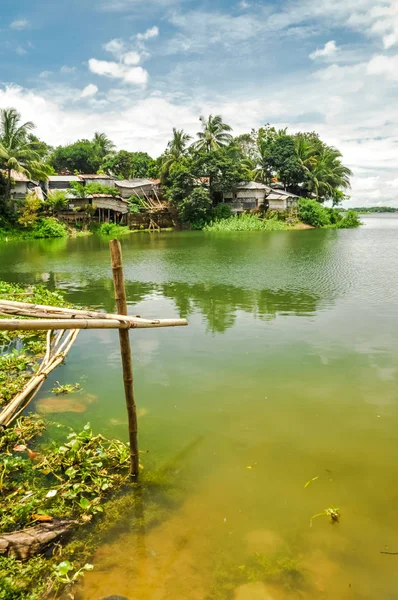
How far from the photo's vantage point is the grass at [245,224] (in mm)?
46628

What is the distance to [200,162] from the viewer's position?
4622 cm

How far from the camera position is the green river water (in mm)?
3867

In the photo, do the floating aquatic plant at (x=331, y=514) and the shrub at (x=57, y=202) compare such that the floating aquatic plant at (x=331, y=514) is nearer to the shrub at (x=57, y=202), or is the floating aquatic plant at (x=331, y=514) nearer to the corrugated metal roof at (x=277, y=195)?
the shrub at (x=57, y=202)

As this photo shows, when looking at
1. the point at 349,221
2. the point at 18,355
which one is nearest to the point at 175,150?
the point at 349,221

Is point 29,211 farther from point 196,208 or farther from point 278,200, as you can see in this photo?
point 278,200

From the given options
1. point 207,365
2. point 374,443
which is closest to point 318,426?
point 374,443

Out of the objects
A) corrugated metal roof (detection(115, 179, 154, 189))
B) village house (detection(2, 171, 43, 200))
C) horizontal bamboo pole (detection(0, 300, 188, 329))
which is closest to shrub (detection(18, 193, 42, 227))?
village house (detection(2, 171, 43, 200))

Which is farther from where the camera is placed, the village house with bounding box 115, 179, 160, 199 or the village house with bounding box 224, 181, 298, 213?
the village house with bounding box 115, 179, 160, 199

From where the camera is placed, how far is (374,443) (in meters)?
5.99

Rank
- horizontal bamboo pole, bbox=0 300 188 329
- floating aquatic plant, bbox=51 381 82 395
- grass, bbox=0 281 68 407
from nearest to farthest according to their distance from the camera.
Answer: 1. horizontal bamboo pole, bbox=0 300 188 329
2. grass, bbox=0 281 68 407
3. floating aquatic plant, bbox=51 381 82 395

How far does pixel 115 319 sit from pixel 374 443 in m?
4.28

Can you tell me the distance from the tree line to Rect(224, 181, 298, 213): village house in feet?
3.76

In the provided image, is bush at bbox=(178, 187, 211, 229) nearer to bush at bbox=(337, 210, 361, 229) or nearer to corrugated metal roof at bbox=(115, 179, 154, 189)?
corrugated metal roof at bbox=(115, 179, 154, 189)

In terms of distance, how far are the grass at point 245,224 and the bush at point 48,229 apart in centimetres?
1604
